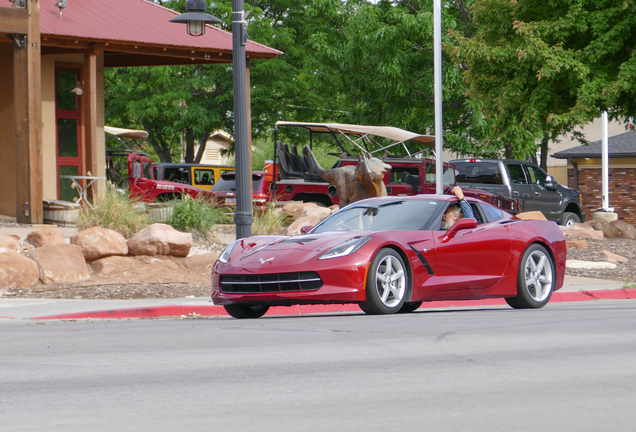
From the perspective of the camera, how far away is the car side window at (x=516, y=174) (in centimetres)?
2394

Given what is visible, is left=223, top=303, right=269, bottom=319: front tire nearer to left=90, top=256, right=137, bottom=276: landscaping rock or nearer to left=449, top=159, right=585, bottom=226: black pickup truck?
left=90, top=256, right=137, bottom=276: landscaping rock

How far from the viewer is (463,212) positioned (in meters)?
10.5

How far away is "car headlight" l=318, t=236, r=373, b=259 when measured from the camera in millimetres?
9070

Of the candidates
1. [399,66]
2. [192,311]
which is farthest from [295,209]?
[399,66]

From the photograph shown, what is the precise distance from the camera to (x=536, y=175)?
24.4 metres

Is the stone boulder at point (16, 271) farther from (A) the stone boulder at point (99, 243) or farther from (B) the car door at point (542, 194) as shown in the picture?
(B) the car door at point (542, 194)

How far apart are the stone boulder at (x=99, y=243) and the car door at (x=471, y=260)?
6071 mm

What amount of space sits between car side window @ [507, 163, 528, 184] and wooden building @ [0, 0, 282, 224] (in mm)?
6972

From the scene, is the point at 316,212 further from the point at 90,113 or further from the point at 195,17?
the point at 195,17

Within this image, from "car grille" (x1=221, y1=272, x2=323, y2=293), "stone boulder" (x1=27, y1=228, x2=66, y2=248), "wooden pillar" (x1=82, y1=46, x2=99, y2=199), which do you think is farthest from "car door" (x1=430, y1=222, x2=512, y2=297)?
"wooden pillar" (x1=82, y1=46, x2=99, y2=199)

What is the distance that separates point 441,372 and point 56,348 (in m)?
3.40

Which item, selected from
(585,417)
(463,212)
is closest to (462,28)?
(463,212)

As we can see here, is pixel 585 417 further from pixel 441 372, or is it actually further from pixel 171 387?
pixel 171 387

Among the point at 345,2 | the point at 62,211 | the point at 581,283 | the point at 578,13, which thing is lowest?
the point at 581,283
